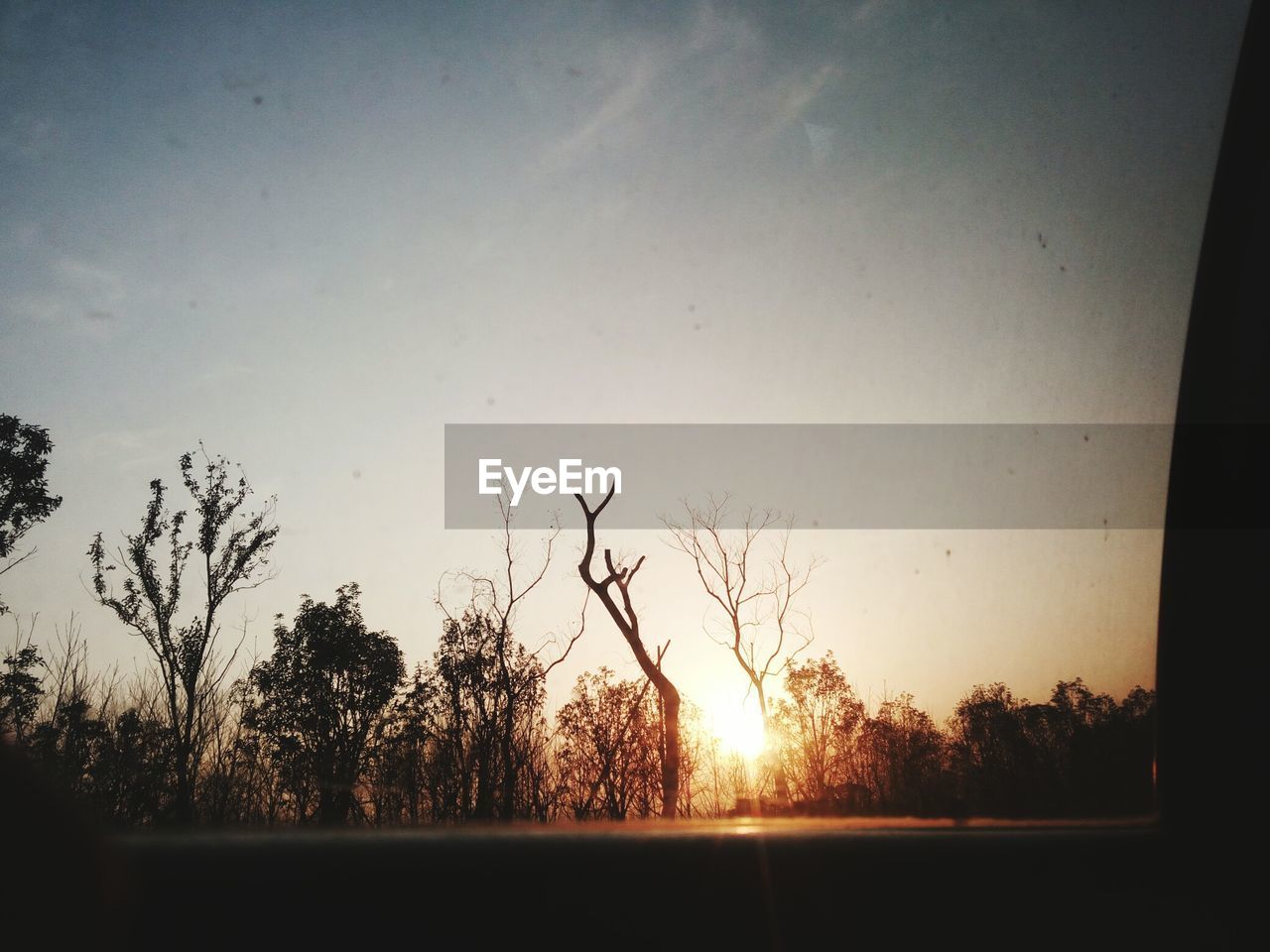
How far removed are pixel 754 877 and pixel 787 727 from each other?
26534mm

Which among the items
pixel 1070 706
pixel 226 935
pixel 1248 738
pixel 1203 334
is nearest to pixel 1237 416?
pixel 1203 334

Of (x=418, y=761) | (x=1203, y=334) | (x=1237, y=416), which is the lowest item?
(x=418, y=761)

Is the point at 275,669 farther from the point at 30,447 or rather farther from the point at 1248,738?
the point at 1248,738

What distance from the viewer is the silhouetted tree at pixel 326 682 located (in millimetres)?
26328

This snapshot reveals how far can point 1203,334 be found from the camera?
6.84ft

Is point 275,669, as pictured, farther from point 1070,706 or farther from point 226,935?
point 226,935

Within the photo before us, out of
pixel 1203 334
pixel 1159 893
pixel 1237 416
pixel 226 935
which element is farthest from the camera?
pixel 1203 334

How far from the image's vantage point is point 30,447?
60.2 feet

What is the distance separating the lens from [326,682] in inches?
1059

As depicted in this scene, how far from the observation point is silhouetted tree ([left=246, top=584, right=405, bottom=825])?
26328 mm

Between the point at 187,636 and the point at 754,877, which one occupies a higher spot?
the point at 187,636

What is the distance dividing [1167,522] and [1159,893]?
138 cm

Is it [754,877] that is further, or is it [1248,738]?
[1248,738]

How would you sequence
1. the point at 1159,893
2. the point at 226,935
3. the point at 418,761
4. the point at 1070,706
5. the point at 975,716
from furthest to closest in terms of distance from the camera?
the point at 418,761
the point at 975,716
the point at 1070,706
the point at 1159,893
the point at 226,935
